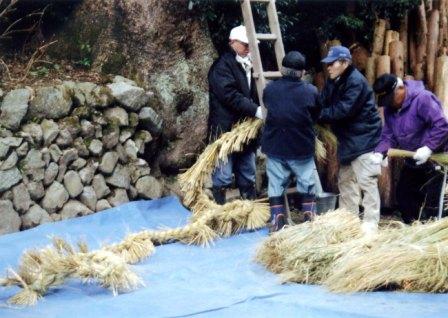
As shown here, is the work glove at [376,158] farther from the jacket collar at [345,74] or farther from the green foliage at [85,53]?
the green foliage at [85,53]

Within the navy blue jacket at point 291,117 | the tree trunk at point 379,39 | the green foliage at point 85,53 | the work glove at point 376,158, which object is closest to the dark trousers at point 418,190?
the work glove at point 376,158

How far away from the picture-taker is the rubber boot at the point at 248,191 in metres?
7.44

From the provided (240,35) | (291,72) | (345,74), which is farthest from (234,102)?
(345,74)

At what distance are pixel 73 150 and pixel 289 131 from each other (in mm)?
1985

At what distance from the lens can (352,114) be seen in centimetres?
645

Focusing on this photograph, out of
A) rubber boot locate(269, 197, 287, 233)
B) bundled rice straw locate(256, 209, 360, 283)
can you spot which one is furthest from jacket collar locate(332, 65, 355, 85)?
bundled rice straw locate(256, 209, 360, 283)

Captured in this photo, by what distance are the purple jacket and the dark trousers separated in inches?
10.5

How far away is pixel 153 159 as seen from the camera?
788 cm

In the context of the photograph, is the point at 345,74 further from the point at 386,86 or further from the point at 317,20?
the point at 317,20

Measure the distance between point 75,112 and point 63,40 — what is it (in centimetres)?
116

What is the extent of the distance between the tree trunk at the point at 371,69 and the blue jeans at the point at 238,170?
1799mm

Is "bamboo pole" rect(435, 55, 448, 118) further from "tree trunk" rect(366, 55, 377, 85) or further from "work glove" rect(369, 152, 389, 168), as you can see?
"work glove" rect(369, 152, 389, 168)

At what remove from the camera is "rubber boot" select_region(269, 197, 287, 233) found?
6.58 meters

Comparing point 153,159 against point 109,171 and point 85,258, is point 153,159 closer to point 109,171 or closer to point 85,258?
point 109,171
